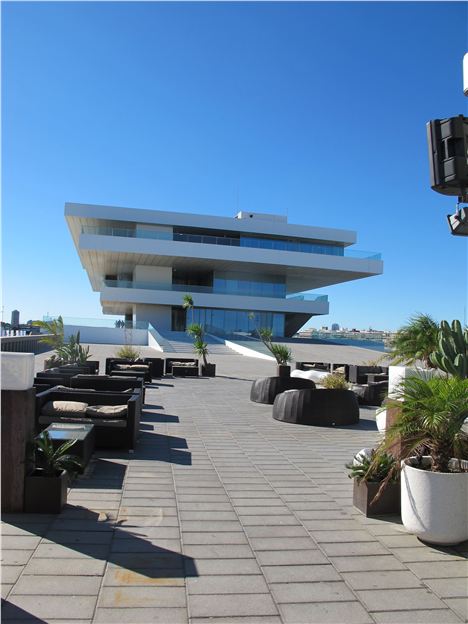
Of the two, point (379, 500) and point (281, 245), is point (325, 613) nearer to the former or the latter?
point (379, 500)

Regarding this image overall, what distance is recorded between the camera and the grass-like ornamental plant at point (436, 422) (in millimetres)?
3854

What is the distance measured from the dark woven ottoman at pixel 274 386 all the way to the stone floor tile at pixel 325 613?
31.3 ft

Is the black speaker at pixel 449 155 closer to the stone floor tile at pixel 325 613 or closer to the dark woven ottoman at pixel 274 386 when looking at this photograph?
the stone floor tile at pixel 325 613

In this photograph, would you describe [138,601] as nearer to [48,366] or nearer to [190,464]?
[190,464]

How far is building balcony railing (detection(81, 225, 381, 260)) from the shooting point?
49375mm

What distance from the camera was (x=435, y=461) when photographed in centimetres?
393

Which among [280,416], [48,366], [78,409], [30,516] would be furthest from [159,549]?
[48,366]

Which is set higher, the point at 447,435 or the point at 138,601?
the point at 447,435

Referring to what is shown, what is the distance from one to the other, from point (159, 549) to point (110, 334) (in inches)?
1658

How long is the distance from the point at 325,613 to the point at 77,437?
3.69m

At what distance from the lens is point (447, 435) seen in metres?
3.88

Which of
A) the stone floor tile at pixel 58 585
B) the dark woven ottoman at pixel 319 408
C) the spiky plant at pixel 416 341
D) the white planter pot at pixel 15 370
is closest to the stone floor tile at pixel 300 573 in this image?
the stone floor tile at pixel 58 585

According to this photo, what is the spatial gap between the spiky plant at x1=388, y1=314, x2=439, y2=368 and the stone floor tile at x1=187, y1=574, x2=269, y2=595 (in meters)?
A: 8.87

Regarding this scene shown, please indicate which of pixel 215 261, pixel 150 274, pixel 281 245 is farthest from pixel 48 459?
pixel 150 274
